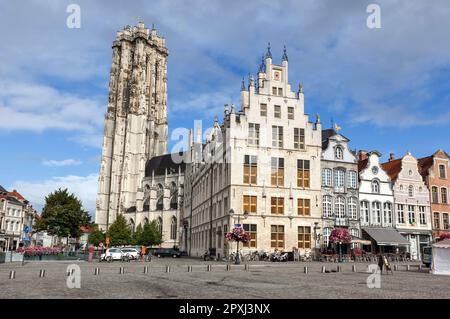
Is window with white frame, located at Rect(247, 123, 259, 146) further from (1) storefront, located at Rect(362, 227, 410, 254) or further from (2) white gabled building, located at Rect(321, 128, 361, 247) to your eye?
(1) storefront, located at Rect(362, 227, 410, 254)

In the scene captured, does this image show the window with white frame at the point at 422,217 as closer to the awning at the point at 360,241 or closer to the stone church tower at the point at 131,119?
the awning at the point at 360,241

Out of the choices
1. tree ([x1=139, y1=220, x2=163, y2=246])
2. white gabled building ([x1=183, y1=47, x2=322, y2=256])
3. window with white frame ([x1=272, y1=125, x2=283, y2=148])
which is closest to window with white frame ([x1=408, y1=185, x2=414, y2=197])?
white gabled building ([x1=183, y1=47, x2=322, y2=256])

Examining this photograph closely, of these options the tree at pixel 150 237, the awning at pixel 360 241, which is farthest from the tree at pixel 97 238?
the awning at pixel 360 241

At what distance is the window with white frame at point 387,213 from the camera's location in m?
47.1

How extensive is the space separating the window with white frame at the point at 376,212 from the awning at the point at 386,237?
1.06 meters

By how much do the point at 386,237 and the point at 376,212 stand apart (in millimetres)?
2982

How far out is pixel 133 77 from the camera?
117625 mm

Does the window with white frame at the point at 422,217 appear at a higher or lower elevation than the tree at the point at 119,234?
higher

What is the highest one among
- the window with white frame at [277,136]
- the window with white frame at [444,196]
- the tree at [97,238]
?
the window with white frame at [277,136]

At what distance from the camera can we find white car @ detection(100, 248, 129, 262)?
1660 inches
